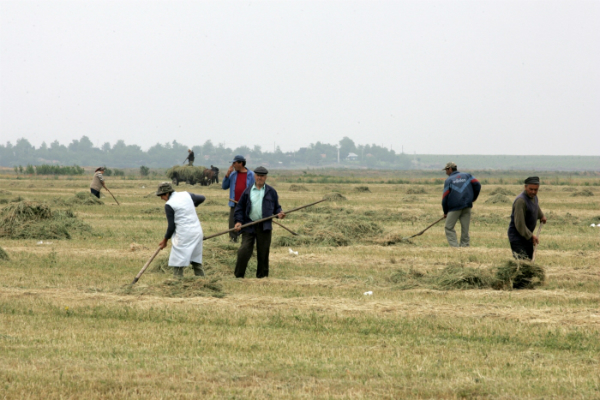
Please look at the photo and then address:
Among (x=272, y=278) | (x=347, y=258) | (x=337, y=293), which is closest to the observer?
(x=337, y=293)

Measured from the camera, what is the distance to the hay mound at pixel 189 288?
9891 millimetres

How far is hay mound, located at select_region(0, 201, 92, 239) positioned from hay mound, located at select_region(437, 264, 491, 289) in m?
10.1

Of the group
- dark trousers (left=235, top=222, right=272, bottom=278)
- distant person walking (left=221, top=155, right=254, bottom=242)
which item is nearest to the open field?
dark trousers (left=235, top=222, right=272, bottom=278)

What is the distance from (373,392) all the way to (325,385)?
430 mm

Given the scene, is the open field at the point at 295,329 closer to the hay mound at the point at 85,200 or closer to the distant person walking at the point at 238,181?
the distant person walking at the point at 238,181

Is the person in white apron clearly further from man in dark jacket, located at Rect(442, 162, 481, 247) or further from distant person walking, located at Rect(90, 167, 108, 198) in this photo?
distant person walking, located at Rect(90, 167, 108, 198)

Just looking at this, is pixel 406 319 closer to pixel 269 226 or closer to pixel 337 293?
pixel 337 293

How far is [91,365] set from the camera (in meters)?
6.43

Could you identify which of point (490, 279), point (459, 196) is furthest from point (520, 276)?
point (459, 196)

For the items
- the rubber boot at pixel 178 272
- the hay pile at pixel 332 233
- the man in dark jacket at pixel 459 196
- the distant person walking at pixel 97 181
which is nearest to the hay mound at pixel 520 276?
the man in dark jacket at pixel 459 196

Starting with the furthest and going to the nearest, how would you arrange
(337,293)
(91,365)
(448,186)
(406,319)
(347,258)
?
1. (448,186)
2. (347,258)
3. (337,293)
4. (406,319)
5. (91,365)

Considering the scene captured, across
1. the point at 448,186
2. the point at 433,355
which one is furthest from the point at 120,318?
the point at 448,186

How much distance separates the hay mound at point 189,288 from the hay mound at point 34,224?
25.9ft

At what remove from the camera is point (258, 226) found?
38.8ft
